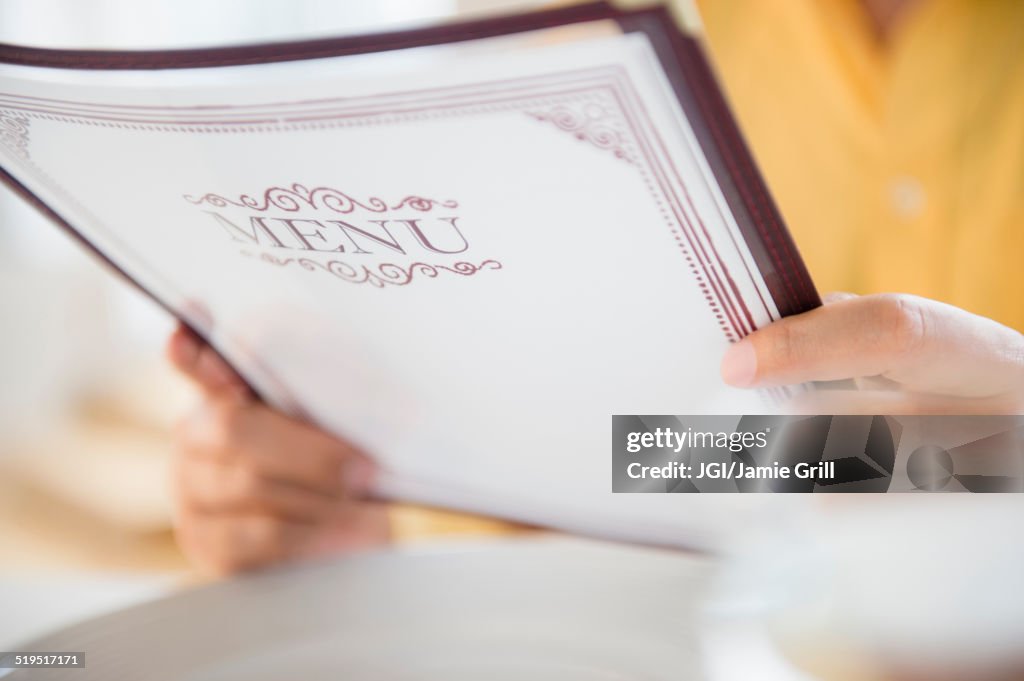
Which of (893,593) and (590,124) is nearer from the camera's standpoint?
(590,124)

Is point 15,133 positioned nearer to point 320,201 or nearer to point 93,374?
point 320,201

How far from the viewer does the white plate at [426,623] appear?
13.2 inches

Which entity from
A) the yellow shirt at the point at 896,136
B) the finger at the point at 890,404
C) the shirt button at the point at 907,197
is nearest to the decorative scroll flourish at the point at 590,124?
the finger at the point at 890,404

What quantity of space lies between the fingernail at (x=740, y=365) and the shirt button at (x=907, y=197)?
598 mm

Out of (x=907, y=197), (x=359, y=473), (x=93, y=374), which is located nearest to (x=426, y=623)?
(x=359, y=473)

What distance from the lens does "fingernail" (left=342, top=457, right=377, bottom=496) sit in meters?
0.51

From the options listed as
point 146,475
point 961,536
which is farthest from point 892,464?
point 146,475

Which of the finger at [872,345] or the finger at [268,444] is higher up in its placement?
the finger at [872,345]

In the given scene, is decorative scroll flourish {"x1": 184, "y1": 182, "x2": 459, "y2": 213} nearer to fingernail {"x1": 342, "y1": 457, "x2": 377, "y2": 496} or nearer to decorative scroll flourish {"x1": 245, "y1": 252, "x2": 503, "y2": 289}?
decorative scroll flourish {"x1": 245, "y1": 252, "x2": 503, "y2": 289}

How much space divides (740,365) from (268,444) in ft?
1.00

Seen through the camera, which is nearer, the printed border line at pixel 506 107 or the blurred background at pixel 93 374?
the printed border line at pixel 506 107

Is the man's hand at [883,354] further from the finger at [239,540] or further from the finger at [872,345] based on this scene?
the finger at [239,540]

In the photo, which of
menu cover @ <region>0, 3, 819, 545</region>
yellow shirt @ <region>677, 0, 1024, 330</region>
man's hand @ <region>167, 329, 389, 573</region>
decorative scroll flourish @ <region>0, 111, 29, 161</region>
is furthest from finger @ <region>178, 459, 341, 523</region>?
yellow shirt @ <region>677, 0, 1024, 330</region>

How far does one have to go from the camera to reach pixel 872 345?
0.27 meters
